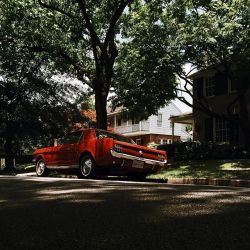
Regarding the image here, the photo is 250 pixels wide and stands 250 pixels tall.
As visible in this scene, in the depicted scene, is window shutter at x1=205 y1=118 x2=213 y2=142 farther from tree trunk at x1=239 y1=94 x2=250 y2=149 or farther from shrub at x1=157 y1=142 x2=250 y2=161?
tree trunk at x1=239 y1=94 x2=250 y2=149

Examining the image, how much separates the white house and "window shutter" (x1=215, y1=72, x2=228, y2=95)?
667 inches

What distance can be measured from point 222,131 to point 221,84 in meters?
Answer: 3.06

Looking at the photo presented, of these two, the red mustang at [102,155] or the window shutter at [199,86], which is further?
the window shutter at [199,86]

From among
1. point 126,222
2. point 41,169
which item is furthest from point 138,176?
point 126,222

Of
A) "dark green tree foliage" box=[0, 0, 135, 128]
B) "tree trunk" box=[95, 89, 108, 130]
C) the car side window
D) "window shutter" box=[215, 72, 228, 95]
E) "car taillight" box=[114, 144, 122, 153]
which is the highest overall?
"dark green tree foliage" box=[0, 0, 135, 128]

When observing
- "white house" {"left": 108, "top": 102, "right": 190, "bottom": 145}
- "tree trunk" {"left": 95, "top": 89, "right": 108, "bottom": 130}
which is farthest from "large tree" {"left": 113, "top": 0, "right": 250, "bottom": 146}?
"white house" {"left": 108, "top": 102, "right": 190, "bottom": 145}

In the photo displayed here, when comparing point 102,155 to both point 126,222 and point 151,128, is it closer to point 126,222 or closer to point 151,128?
point 126,222

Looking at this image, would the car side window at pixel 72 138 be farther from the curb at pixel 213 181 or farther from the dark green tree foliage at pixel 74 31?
the dark green tree foliage at pixel 74 31

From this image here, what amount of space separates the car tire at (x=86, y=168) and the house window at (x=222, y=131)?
14.6 meters

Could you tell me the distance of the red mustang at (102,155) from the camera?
13.1 m

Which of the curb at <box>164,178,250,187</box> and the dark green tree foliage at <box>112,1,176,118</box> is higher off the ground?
the dark green tree foliage at <box>112,1,176,118</box>

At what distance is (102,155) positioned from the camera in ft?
43.2

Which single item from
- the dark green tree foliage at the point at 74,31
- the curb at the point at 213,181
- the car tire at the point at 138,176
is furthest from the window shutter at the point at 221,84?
the curb at the point at 213,181

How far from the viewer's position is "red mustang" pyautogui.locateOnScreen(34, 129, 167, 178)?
13055mm
